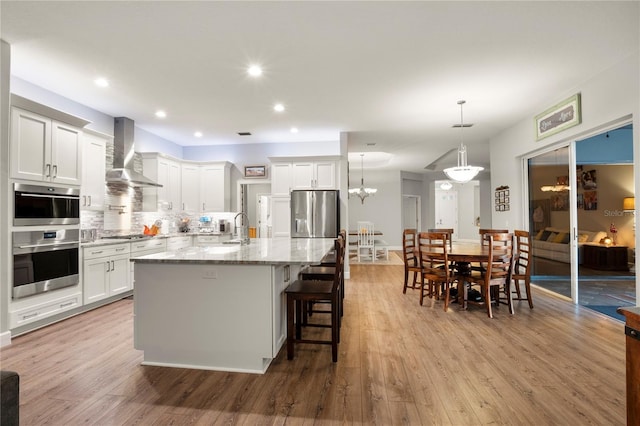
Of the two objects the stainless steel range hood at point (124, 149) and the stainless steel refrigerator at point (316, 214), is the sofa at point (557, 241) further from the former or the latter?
the stainless steel range hood at point (124, 149)

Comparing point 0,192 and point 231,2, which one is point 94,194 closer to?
point 0,192

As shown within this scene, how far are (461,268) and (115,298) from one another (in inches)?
191

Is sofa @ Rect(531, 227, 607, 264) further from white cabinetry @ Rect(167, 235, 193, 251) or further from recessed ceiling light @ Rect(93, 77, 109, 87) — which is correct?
recessed ceiling light @ Rect(93, 77, 109, 87)

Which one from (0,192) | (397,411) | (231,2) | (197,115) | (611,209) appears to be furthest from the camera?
(611,209)

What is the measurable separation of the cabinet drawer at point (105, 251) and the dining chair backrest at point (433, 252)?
4162 millimetres

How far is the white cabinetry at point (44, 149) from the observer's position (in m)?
3.11

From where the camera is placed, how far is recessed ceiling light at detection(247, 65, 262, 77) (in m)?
3.39

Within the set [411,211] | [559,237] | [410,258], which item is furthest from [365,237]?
[559,237]

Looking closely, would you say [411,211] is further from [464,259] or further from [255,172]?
[464,259]

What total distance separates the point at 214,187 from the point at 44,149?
322 centimetres

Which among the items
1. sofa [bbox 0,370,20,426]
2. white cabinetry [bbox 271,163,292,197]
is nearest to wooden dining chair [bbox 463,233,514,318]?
white cabinetry [bbox 271,163,292,197]

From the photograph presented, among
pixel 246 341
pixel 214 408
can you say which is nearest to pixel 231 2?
pixel 246 341

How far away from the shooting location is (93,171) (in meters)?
4.34

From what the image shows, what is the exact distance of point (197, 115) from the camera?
4.99 m
